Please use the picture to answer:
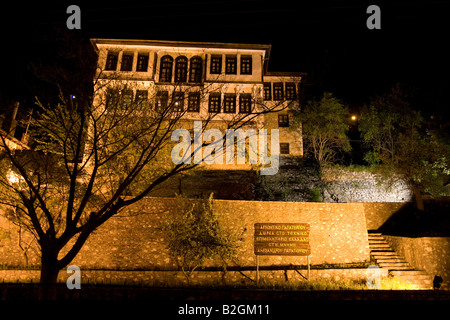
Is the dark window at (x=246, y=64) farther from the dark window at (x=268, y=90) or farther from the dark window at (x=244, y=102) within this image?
the dark window at (x=268, y=90)

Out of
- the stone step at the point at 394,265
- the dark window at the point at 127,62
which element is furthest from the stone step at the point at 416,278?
the dark window at the point at 127,62

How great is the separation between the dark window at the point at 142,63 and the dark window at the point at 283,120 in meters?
12.4

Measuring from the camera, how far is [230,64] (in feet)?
71.6

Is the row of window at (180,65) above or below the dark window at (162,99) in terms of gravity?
above

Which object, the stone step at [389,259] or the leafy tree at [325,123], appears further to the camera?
the leafy tree at [325,123]

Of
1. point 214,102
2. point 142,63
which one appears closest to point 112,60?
point 142,63

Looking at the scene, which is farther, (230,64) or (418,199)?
(230,64)

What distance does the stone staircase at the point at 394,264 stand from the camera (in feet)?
36.0

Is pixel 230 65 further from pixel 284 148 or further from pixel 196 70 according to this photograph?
pixel 284 148

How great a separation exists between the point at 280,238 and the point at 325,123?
1331cm

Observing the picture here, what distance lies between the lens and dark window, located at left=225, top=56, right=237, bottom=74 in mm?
21734

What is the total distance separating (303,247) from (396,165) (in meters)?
9.29

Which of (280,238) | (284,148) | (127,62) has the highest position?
(127,62)

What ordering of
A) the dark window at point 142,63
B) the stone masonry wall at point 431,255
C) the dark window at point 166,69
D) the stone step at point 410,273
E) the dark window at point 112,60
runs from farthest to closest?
the dark window at point 166,69
the dark window at point 142,63
the dark window at point 112,60
the stone step at point 410,273
the stone masonry wall at point 431,255
